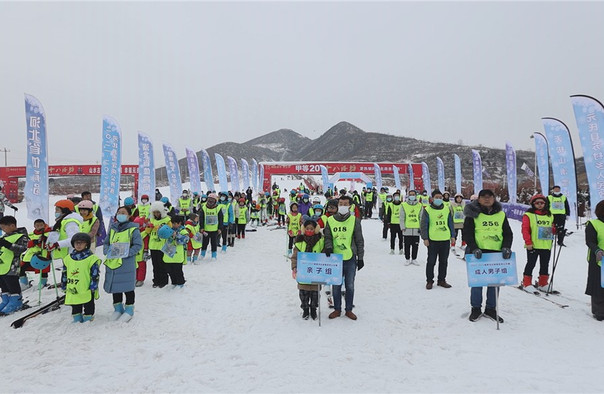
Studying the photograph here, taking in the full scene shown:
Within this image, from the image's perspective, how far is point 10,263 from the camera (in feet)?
15.8

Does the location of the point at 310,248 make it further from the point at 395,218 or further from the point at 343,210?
the point at 395,218

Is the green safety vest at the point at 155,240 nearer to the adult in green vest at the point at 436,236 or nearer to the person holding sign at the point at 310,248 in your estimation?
the person holding sign at the point at 310,248

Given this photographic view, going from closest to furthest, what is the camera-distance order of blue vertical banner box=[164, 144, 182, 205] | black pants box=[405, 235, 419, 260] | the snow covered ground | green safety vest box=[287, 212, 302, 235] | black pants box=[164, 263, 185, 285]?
the snow covered ground, black pants box=[164, 263, 185, 285], black pants box=[405, 235, 419, 260], green safety vest box=[287, 212, 302, 235], blue vertical banner box=[164, 144, 182, 205]

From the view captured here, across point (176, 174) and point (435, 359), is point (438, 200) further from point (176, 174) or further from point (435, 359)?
point (176, 174)

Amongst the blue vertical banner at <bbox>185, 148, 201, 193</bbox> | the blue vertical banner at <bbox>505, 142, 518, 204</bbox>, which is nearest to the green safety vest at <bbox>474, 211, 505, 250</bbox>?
the blue vertical banner at <bbox>505, 142, 518, 204</bbox>

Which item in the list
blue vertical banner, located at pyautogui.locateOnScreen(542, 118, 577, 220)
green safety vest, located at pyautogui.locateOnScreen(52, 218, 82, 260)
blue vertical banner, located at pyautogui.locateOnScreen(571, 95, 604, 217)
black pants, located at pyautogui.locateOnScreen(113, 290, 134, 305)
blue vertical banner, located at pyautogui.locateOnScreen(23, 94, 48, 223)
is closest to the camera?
black pants, located at pyautogui.locateOnScreen(113, 290, 134, 305)

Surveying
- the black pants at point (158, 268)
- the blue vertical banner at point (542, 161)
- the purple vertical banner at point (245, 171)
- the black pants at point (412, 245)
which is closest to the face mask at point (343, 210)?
the black pants at point (158, 268)

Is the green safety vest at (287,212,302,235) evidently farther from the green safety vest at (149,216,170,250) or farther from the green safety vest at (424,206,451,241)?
the green safety vest at (424,206,451,241)

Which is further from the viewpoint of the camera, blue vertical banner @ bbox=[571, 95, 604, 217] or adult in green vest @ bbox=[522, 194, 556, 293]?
blue vertical banner @ bbox=[571, 95, 604, 217]

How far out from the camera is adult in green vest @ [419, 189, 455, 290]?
19.5ft

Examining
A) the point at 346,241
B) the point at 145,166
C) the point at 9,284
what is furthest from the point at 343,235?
the point at 145,166

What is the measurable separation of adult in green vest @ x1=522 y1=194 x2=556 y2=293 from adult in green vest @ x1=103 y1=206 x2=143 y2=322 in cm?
633

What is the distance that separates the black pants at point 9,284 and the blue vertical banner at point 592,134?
13361 mm

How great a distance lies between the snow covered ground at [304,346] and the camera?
3.17 m
